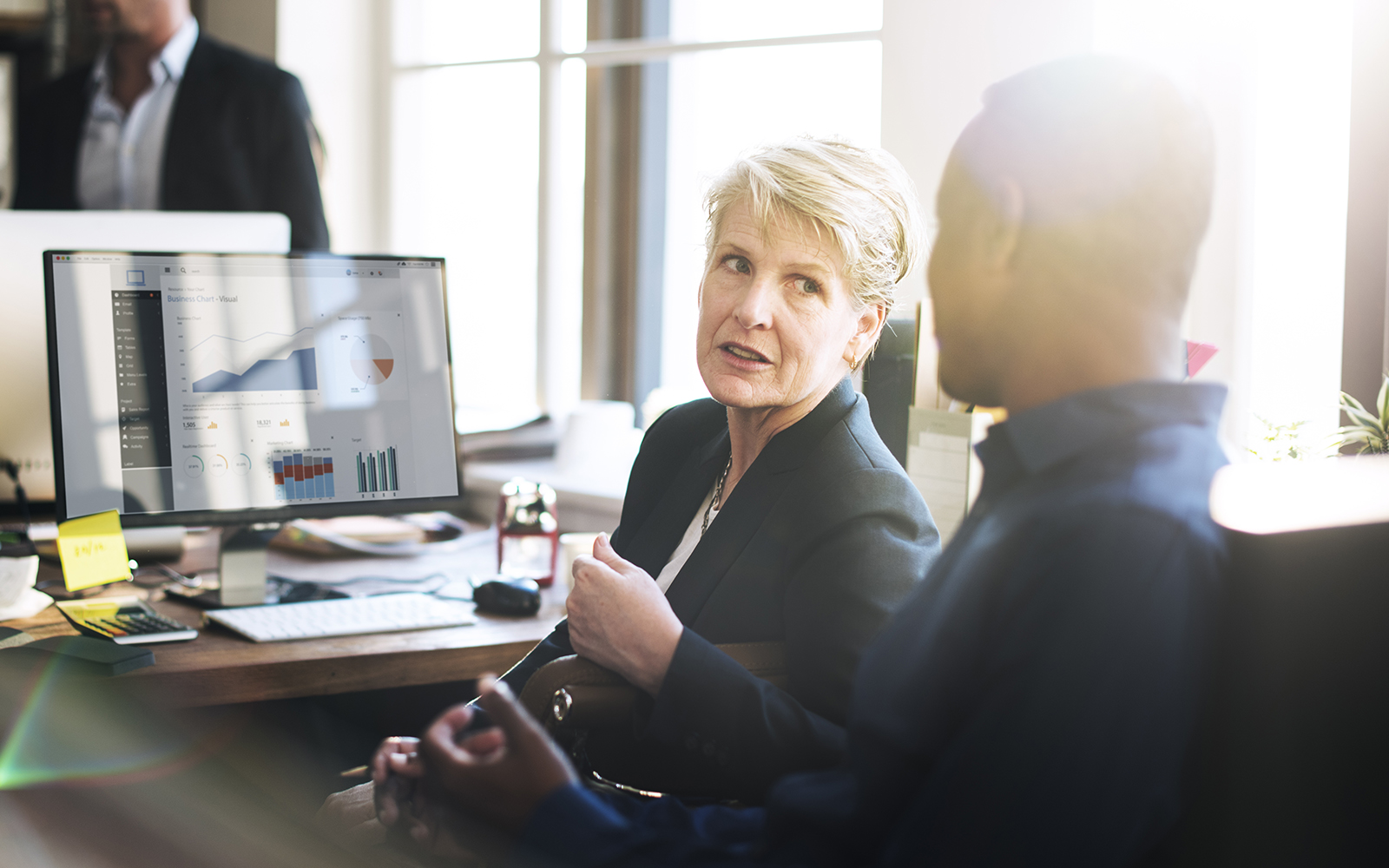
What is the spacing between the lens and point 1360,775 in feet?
1.98

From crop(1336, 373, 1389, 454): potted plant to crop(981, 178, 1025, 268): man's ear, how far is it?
1.01 meters

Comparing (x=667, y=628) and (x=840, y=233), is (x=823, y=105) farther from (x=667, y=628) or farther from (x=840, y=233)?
(x=667, y=628)

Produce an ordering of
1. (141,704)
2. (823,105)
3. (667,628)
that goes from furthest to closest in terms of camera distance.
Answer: (823,105)
(141,704)
(667,628)

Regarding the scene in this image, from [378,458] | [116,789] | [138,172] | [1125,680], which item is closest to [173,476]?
[378,458]

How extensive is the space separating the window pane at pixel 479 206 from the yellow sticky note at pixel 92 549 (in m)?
1.69

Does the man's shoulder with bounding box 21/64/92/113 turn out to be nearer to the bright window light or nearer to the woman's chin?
the woman's chin

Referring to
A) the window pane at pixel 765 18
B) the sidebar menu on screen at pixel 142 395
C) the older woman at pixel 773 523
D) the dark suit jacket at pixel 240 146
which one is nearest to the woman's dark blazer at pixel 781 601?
the older woman at pixel 773 523

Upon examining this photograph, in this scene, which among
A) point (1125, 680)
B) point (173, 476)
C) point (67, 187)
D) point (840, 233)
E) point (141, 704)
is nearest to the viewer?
point (1125, 680)

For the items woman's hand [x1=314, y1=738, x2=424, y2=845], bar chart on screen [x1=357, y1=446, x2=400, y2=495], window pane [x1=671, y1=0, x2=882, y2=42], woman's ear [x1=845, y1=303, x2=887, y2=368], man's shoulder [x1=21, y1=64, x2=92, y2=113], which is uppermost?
window pane [x1=671, y1=0, x2=882, y2=42]

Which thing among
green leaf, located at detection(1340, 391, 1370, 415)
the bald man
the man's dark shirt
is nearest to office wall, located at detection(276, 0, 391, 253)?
green leaf, located at detection(1340, 391, 1370, 415)

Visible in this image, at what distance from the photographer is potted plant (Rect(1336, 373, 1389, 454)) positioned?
4.74 feet

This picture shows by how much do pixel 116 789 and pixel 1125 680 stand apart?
125 cm

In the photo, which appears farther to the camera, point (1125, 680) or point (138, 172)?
point (138, 172)

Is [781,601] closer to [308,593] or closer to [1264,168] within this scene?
[308,593]
